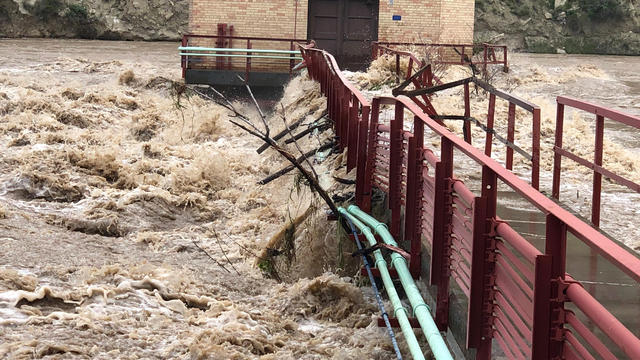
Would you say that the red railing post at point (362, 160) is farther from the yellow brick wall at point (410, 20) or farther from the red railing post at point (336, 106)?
the yellow brick wall at point (410, 20)

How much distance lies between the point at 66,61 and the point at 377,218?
1042 inches

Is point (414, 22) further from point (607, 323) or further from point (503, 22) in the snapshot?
point (503, 22)

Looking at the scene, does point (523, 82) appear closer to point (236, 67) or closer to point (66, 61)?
point (236, 67)

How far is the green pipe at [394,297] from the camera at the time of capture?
200 inches

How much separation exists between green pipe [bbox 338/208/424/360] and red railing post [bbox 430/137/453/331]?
0.25m

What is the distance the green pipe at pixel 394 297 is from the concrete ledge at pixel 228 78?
17.6 metres

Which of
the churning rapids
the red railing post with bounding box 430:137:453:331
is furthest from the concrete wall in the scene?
the red railing post with bounding box 430:137:453:331

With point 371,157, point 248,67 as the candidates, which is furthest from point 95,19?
point 371,157

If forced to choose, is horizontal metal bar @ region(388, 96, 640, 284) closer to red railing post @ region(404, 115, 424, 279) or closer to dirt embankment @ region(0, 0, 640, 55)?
red railing post @ region(404, 115, 424, 279)

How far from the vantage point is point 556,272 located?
143 inches

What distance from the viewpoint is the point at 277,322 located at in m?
6.83

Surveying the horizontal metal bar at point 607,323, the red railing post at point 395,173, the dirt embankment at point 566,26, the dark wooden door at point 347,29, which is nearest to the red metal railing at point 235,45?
the dark wooden door at point 347,29

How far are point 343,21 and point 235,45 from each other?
3835 millimetres

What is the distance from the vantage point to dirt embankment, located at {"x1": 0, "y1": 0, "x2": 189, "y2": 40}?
47344 mm
